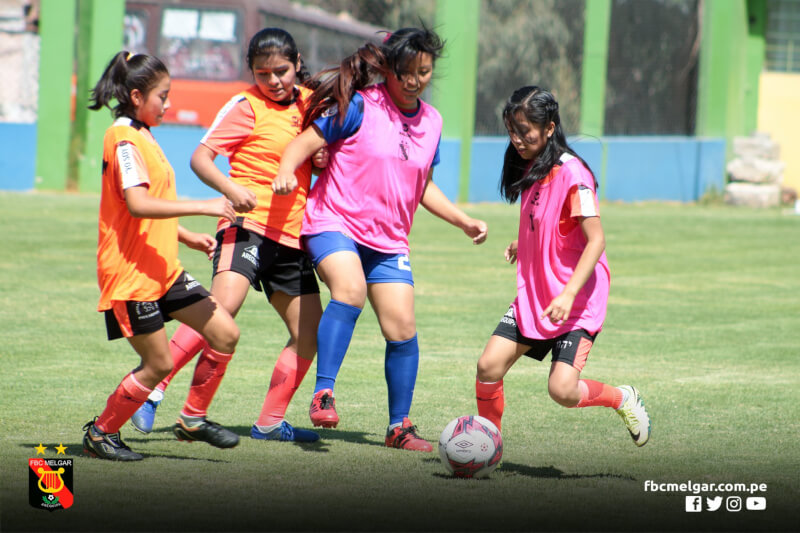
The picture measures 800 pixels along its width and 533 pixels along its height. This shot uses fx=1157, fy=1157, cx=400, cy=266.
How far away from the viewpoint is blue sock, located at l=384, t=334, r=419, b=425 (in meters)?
5.71

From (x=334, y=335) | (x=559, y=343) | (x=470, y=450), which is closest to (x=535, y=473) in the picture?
(x=470, y=450)

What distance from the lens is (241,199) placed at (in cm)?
516

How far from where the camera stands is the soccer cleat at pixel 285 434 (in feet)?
18.8

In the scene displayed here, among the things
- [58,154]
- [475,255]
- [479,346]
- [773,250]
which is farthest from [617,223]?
[479,346]

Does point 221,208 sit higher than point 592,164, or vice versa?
point 592,164

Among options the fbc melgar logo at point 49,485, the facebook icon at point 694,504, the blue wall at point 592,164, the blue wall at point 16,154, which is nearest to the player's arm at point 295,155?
the fbc melgar logo at point 49,485

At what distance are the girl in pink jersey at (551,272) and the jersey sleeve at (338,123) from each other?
728 millimetres

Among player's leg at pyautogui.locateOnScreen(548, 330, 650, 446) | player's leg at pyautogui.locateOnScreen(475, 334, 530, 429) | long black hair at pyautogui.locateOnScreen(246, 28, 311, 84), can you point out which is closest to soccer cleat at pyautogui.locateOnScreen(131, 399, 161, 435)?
player's leg at pyautogui.locateOnScreen(475, 334, 530, 429)

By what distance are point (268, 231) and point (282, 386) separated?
786mm

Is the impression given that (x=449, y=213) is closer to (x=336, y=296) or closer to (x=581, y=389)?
(x=336, y=296)

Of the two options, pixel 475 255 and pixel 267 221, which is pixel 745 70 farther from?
pixel 267 221

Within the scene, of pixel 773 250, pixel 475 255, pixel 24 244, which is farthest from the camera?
pixel 773 250

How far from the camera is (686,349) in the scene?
864 centimetres

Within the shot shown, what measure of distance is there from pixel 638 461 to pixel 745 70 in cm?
2164
